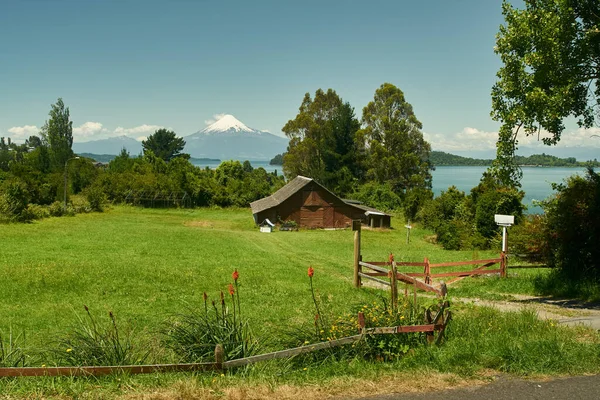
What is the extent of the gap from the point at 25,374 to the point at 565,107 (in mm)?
12639

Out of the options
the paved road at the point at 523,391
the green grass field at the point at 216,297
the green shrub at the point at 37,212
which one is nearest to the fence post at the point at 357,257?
the green grass field at the point at 216,297

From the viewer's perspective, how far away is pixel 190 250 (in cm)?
2888

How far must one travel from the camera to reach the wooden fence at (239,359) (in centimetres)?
634

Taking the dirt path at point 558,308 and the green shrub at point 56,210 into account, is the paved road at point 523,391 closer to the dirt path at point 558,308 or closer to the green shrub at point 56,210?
the dirt path at point 558,308

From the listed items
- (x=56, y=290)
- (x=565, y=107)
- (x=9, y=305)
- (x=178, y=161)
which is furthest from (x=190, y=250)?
(x=178, y=161)

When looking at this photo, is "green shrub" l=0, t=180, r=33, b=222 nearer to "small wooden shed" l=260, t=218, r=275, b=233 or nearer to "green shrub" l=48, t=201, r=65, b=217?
"green shrub" l=48, t=201, r=65, b=217

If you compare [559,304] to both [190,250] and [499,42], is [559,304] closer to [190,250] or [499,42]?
[499,42]

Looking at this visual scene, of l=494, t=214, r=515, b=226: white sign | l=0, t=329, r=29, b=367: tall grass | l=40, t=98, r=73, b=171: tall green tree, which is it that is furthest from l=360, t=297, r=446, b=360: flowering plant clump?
l=40, t=98, r=73, b=171: tall green tree

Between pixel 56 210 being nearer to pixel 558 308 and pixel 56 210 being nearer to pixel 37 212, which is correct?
pixel 37 212

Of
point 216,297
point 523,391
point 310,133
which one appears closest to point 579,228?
point 523,391

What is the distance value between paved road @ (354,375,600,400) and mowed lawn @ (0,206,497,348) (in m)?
3.87

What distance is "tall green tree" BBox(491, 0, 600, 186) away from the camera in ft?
39.7

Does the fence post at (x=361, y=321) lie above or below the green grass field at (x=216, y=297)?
above

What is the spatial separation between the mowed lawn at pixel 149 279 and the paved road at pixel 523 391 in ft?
12.7
